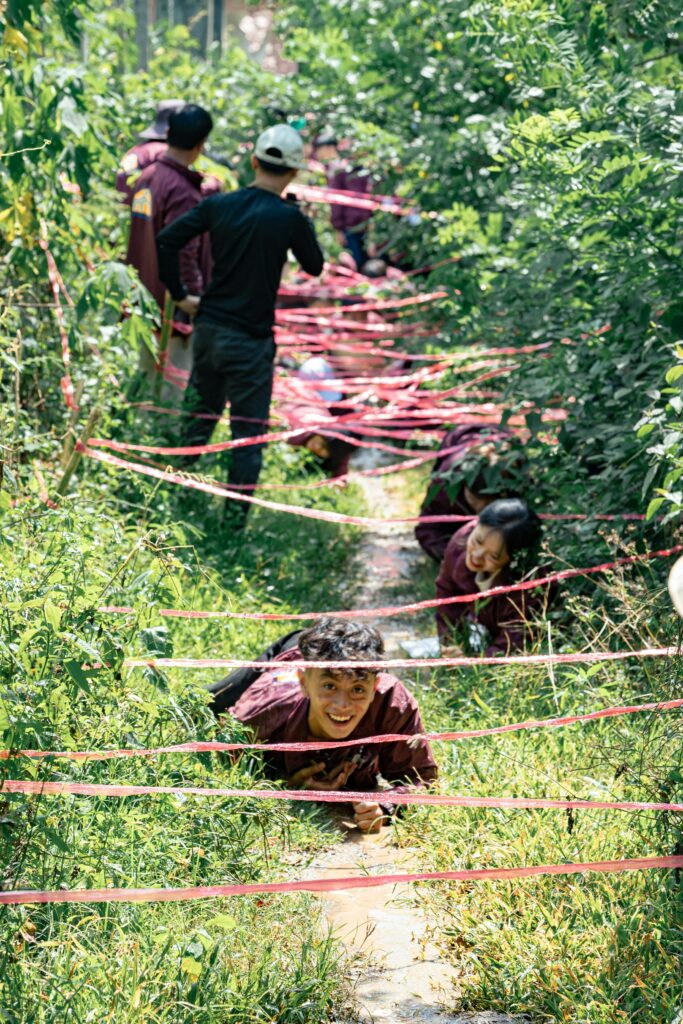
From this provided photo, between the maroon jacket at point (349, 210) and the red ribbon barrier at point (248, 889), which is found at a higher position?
the red ribbon barrier at point (248, 889)

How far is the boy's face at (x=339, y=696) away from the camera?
4223 millimetres

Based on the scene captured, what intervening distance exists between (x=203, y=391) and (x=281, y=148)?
116 cm

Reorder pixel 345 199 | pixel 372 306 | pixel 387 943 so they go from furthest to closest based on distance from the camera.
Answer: pixel 345 199
pixel 372 306
pixel 387 943

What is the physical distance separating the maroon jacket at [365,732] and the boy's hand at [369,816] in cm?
12

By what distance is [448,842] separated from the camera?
4.00 m

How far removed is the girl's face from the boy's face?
133cm

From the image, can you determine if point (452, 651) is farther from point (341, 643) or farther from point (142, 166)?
point (142, 166)

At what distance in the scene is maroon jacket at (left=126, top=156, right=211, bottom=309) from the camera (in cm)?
714

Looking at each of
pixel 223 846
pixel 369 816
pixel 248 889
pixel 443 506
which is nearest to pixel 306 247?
pixel 443 506

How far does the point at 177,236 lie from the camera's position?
21.3 ft

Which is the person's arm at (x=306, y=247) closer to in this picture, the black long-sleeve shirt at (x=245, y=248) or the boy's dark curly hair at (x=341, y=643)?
the black long-sleeve shirt at (x=245, y=248)

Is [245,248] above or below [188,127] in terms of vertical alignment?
below

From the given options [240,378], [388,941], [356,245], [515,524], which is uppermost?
[240,378]

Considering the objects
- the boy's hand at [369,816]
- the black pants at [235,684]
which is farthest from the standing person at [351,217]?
the boy's hand at [369,816]
